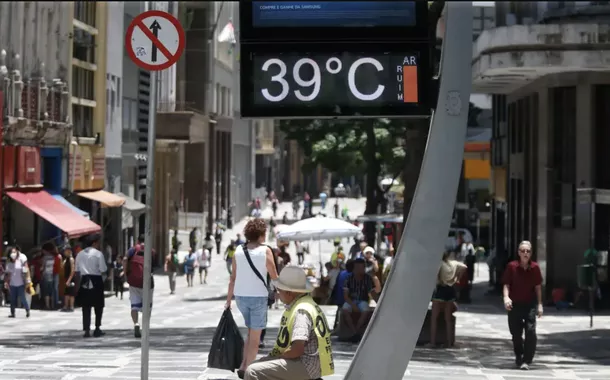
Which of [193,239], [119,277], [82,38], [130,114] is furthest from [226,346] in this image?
[193,239]

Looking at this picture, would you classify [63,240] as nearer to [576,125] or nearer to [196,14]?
[576,125]

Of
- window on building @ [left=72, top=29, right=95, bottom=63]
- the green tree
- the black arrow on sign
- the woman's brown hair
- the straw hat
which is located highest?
window on building @ [left=72, top=29, right=95, bottom=63]

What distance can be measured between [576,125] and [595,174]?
1.33 meters

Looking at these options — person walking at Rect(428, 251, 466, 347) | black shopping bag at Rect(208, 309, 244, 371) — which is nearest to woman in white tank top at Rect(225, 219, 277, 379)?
black shopping bag at Rect(208, 309, 244, 371)

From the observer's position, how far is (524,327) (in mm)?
17094

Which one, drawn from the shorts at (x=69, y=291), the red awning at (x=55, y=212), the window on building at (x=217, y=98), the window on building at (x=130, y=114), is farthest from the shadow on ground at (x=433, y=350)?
the window on building at (x=217, y=98)

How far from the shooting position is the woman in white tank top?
44.8ft

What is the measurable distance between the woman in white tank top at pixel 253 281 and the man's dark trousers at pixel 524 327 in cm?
424

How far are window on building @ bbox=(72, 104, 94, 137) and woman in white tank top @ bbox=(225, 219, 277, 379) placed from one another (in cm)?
2822

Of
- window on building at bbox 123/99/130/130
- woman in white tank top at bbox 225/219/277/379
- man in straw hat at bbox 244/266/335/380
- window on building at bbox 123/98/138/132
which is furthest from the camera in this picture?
window on building at bbox 123/98/138/132

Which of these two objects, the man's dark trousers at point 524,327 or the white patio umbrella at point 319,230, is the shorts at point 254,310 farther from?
the white patio umbrella at point 319,230

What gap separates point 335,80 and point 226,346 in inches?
131

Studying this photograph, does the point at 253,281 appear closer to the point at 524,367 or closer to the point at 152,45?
the point at 152,45

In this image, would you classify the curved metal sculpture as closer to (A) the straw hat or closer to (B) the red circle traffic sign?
(A) the straw hat
